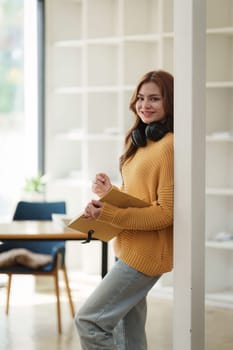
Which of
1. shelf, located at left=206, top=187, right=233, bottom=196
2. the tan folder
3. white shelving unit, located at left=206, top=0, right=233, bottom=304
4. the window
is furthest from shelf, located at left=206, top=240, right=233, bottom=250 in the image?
the tan folder

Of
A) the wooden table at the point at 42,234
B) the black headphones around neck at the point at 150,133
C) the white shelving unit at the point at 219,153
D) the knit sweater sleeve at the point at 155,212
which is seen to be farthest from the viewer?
the white shelving unit at the point at 219,153

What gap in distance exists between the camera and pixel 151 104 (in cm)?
318

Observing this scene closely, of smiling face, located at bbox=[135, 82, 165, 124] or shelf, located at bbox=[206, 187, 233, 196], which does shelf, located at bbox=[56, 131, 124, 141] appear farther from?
smiling face, located at bbox=[135, 82, 165, 124]

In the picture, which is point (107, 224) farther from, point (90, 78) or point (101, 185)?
point (90, 78)

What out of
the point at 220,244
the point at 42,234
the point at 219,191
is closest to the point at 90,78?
the point at 219,191

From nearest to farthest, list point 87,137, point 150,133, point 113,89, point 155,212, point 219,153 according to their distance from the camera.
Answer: point 155,212
point 150,133
point 219,153
point 113,89
point 87,137

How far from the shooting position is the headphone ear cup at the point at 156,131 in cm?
315

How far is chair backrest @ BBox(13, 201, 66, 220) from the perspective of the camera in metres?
5.52

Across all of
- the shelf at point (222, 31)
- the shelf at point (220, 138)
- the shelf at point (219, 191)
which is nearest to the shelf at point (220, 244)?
the shelf at point (219, 191)

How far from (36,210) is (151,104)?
2551 millimetres

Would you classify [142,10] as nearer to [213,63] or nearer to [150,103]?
[213,63]

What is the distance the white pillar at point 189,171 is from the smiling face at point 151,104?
0.83 feet

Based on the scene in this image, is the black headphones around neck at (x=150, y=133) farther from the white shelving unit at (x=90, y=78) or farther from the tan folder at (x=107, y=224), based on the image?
the white shelving unit at (x=90, y=78)

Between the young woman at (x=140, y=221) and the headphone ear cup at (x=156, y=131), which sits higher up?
the headphone ear cup at (x=156, y=131)
